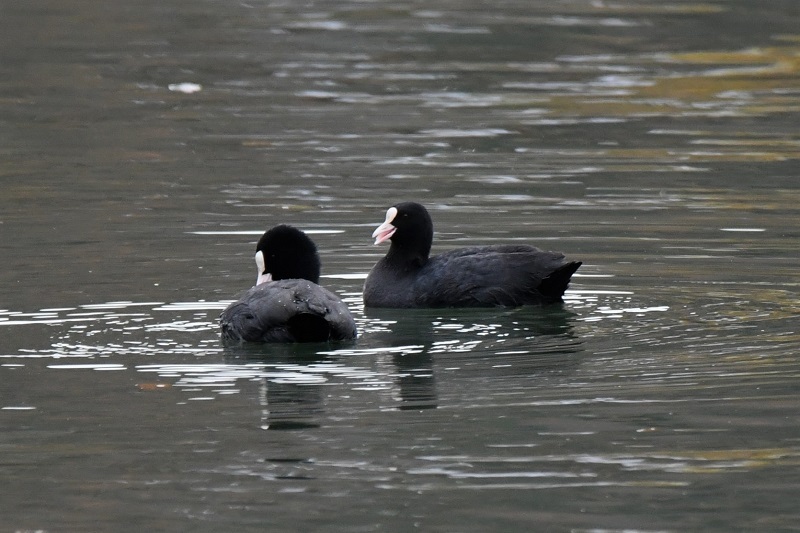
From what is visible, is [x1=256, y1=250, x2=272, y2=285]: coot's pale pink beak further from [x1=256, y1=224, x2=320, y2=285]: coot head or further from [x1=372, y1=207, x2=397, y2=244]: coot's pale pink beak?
[x1=372, y1=207, x2=397, y2=244]: coot's pale pink beak

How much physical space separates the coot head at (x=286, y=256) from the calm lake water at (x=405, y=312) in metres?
0.44

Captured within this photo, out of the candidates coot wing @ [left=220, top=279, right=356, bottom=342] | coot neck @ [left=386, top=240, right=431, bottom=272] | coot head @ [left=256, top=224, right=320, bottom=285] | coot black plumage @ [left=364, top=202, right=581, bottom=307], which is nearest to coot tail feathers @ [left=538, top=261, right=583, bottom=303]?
coot black plumage @ [left=364, top=202, right=581, bottom=307]

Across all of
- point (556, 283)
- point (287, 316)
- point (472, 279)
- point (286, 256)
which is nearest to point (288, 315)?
point (287, 316)

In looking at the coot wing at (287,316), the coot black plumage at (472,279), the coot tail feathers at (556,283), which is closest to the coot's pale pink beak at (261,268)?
the coot wing at (287,316)

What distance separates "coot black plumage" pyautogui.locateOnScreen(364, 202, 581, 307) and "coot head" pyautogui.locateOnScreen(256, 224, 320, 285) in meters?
0.98

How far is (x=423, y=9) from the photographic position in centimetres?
2877

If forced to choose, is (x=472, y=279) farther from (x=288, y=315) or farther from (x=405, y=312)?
(x=288, y=315)

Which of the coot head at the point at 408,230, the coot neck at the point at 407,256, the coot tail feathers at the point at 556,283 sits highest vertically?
the coot head at the point at 408,230

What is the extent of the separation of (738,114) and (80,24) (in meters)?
12.3

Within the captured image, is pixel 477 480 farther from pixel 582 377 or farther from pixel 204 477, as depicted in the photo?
pixel 582 377

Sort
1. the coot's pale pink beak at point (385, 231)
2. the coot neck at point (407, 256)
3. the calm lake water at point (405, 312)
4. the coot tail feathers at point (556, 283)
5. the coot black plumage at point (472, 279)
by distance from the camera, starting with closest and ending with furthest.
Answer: the calm lake water at point (405, 312) < the coot tail feathers at point (556, 283) < the coot black plumage at point (472, 279) < the coot neck at point (407, 256) < the coot's pale pink beak at point (385, 231)

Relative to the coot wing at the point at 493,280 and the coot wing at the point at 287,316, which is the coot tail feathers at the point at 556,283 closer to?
the coot wing at the point at 493,280

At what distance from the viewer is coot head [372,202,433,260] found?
37.0 ft

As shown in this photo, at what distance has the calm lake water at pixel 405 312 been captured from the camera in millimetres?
6652
